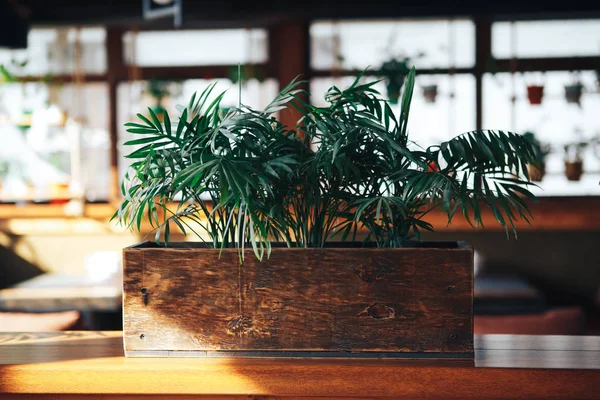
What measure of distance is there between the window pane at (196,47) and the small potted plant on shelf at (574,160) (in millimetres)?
2754

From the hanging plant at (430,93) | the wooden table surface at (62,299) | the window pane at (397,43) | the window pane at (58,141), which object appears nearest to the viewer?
the wooden table surface at (62,299)

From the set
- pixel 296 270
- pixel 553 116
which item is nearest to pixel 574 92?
pixel 553 116

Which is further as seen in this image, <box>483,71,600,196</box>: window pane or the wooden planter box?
<box>483,71,600,196</box>: window pane

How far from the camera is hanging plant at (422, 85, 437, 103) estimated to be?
547 centimetres

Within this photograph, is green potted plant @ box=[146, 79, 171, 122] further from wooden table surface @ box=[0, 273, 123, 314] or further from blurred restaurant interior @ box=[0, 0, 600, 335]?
wooden table surface @ box=[0, 273, 123, 314]

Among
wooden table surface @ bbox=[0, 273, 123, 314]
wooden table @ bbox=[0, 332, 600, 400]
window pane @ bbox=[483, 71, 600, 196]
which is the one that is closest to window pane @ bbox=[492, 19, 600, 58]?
window pane @ bbox=[483, 71, 600, 196]

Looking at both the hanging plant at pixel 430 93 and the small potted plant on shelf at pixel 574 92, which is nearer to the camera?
the small potted plant on shelf at pixel 574 92

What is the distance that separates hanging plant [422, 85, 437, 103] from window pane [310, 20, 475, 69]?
11.1 inches

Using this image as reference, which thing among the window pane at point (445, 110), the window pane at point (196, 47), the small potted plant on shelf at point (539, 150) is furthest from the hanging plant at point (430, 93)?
the window pane at point (196, 47)

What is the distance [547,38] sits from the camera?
18.4ft

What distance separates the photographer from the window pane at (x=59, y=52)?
19.4 feet

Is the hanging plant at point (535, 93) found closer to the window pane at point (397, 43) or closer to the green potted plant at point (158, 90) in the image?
the window pane at point (397, 43)

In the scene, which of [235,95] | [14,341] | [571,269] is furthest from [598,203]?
[14,341]

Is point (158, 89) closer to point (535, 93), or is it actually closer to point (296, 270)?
point (535, 93)
